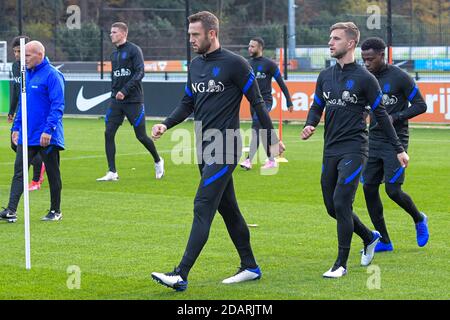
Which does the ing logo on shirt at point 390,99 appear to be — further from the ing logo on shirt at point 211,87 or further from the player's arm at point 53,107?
the player's arm at point 53,107

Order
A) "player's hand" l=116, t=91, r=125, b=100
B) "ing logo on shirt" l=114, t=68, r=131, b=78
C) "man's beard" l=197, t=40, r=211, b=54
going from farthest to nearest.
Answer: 1. "ing logo on shirt" l=114, t=68, r=131, b=78
2. "player's hand" l=116, t=91, r=125, b=100
3. "man's beard" l=197, t=40, r=211, b=54

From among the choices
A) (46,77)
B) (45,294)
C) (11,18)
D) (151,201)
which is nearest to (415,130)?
(151,201)

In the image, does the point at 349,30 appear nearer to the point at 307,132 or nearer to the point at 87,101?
the point at 307,132

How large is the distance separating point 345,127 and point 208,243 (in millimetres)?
2212

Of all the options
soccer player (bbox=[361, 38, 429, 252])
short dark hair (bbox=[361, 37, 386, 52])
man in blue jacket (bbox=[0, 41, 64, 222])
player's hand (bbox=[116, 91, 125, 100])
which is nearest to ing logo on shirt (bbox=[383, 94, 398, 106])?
soccer player (bbox=[361, 38, 429, 252])

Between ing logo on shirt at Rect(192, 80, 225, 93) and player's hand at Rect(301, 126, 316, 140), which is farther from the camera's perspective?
player's hand at Rect(301, 126, 316, 140)


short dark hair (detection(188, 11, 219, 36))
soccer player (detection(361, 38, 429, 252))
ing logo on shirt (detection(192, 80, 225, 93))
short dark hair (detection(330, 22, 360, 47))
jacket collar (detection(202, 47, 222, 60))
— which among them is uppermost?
short dark hair (detection(188, 11, 219, 36))

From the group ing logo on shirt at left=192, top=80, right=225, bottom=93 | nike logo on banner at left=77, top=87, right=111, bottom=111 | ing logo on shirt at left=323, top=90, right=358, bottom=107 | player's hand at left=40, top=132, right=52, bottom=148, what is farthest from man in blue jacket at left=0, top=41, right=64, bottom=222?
nike logo on banner at left=77, top=87, right=111, bottom=111

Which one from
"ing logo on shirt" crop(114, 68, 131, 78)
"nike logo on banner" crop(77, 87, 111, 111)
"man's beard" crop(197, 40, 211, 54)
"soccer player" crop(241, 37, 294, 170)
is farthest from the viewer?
"nike logo on banner" crop(77, 87, 111, 111)

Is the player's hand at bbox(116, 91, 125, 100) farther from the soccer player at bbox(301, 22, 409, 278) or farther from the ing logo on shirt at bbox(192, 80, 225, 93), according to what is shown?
the ing logo on shirt at bbox(192, 80, 225, 93)

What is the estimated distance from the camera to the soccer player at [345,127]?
8938 mm

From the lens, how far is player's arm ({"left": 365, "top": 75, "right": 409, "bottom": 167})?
8977mm

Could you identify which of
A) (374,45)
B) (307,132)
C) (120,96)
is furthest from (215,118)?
→ (120,96)

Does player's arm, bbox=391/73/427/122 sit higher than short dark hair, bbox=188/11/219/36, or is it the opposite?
short dark hair, bbox=188/11/219/36
